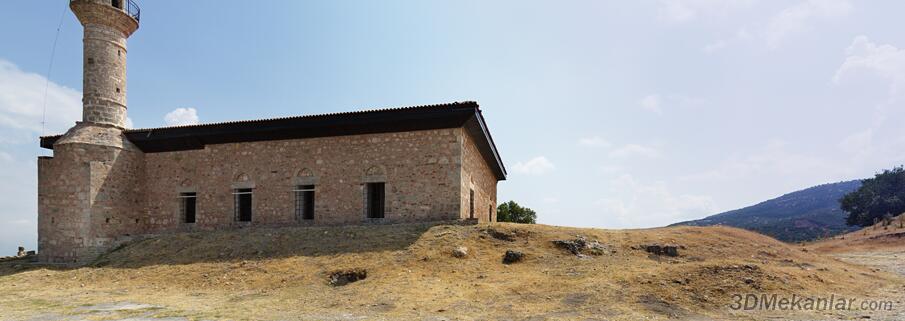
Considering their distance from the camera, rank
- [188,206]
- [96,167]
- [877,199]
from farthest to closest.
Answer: [877,199] < [188,206] < [96,167]

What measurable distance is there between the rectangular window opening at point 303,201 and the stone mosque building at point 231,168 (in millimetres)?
41

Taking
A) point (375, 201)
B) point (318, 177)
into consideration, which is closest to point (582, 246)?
point (375, 201)

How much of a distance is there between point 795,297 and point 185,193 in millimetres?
20405

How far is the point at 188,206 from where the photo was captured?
20234mm

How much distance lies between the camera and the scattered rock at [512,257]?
40.0 feet

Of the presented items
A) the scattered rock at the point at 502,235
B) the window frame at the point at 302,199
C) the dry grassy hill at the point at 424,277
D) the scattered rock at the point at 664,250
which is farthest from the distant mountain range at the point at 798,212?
the window frame at the point at 302,199

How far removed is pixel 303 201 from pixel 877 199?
164 feet

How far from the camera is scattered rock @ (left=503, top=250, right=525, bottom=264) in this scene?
12.2 m

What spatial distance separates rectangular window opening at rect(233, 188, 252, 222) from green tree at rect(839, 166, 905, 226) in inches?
1927

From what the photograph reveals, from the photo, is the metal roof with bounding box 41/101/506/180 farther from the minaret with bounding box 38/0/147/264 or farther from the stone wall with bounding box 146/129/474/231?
the minaret with bounding box 38/0/147/264

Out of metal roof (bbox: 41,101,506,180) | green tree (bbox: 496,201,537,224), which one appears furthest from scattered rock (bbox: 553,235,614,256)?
green tree (bbox: 496,201,537,224)

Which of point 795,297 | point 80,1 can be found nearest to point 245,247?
point 80,1

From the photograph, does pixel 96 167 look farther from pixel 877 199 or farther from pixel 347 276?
pixel 877 199

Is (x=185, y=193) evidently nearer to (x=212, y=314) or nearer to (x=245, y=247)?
(x=245, y=247)
